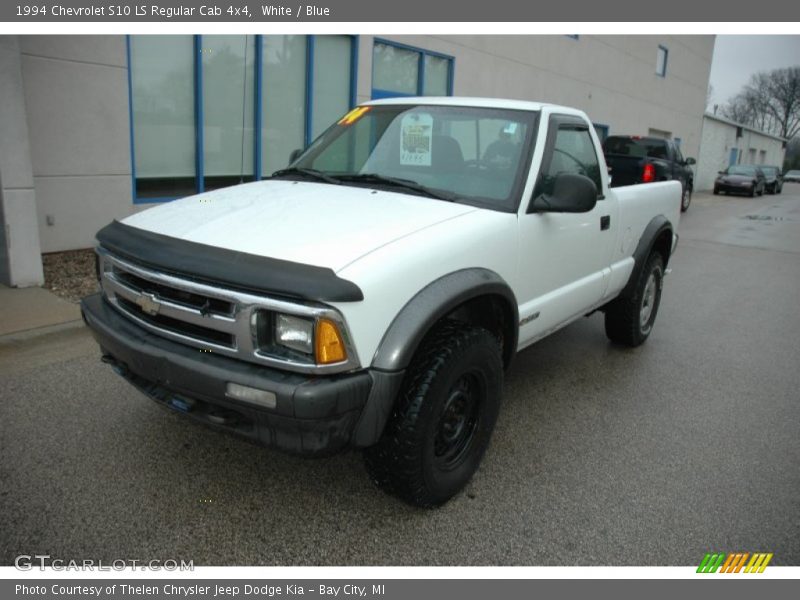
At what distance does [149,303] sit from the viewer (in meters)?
2.80

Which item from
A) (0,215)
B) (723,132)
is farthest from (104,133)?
(723,132)

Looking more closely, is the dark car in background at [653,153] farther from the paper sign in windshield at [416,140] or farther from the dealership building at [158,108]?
the paper sign in windshield at [416,140]

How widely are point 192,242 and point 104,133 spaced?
6226 millimetres

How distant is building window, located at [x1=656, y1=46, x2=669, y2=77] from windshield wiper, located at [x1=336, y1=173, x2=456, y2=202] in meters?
26.0

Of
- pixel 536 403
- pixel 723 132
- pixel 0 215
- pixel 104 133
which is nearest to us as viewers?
pixel 536 403

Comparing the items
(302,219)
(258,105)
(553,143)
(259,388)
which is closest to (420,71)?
(258,105)

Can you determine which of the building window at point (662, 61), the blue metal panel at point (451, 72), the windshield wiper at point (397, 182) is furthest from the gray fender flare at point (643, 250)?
the building window at point (662, 61)

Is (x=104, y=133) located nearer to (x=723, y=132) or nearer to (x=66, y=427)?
(x=66, y=427)

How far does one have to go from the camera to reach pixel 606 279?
4.59m

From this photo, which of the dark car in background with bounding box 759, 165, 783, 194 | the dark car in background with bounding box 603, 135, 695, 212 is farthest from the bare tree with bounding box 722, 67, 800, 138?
the dark car in background with bounding box 603, 135, 695, 212

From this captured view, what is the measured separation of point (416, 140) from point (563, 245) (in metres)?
1.07

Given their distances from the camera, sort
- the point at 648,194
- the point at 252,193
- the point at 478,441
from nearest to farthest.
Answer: the point at 478,441 → the point at 252,193 → the point at 648,194

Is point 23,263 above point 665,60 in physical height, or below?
below

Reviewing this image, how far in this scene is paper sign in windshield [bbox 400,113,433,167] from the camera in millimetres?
3764
